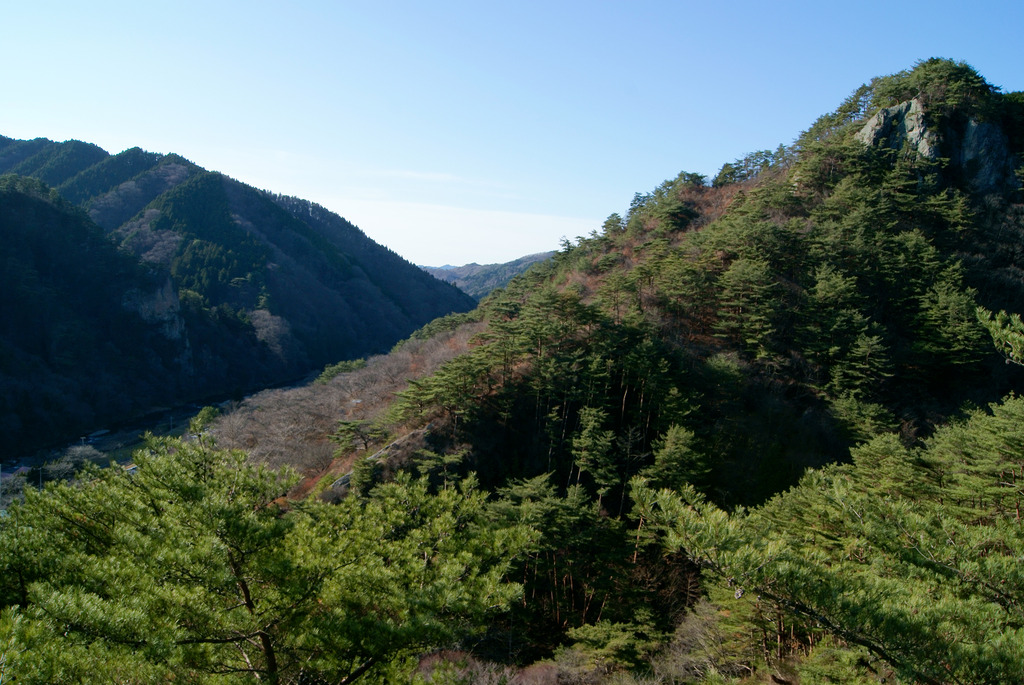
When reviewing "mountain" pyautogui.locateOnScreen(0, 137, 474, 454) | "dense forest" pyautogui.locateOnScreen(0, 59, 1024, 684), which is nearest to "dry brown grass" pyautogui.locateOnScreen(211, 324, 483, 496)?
Answer: "dense forest" pyautogui.locateOnScreen(0, 59, 1024, 684)

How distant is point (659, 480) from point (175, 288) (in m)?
83.1

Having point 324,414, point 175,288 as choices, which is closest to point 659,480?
point 324,414

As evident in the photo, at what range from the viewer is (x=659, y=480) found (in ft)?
62.4

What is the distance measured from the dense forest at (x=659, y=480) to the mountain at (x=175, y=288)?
3769 cm

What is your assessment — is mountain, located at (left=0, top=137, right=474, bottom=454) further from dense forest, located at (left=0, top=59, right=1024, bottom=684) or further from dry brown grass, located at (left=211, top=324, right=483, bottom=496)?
dense forest, located at (left=0, top=59, right=1024, bottom=684)

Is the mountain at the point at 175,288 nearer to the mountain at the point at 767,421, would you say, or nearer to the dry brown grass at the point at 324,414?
the dry brown grass at the point at 324,414

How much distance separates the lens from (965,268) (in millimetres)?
31156

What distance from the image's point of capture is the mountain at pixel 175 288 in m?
60.8

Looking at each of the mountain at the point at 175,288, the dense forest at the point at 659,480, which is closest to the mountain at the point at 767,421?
the dense forest at the point at 659,480

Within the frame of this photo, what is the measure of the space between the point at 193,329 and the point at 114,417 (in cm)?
2010

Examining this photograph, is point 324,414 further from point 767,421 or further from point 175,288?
point 175,288

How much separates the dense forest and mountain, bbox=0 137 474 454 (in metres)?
37.7

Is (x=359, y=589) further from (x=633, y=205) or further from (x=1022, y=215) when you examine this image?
(x=1022, y=215)

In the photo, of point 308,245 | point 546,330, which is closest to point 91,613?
point 546,330
